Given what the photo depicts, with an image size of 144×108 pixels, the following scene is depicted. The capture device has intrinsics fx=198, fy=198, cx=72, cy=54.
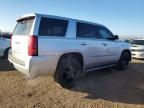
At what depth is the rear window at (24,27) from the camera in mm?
5390

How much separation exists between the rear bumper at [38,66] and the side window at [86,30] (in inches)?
54.8

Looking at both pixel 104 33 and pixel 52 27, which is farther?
pixel 104 33

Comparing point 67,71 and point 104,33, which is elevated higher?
point 104,33

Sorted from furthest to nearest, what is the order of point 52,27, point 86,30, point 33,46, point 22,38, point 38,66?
point 86,30 < point 52,27 < point 22,38 < point 38,66 < point 33,46

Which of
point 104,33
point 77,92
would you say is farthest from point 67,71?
point 104,33

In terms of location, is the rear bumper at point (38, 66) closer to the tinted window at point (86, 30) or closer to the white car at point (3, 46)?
the tinted window at point (86, 30)

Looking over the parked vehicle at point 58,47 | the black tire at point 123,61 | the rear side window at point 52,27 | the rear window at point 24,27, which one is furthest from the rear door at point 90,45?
the black tire at point 123,61

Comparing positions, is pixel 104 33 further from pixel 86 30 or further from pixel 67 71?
pixel 67 71

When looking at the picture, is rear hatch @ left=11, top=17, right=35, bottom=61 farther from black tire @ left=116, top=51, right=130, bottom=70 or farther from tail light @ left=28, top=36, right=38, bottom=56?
black tire @ left=116, top=51, right=130, bottom=70

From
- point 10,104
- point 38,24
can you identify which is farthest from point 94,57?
point 10,104

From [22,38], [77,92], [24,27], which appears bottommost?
[77,92]

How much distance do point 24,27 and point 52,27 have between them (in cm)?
88

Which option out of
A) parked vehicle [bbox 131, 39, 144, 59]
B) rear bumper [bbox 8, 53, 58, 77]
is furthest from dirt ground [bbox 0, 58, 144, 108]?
parked vehicle [bbox 131, 39, 144, 59]

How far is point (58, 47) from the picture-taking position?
17.6 ft
